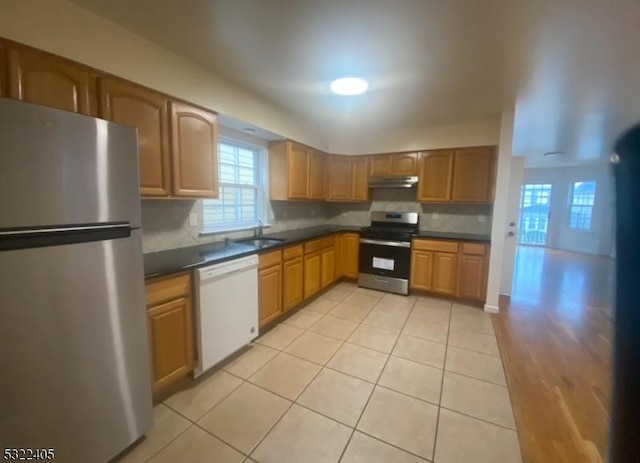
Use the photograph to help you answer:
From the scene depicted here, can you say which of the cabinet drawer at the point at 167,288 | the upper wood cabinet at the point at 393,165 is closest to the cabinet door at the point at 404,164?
the upper wood cabinet at the point at 393,165

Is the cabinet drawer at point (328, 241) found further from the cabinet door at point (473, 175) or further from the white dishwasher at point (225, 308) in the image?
the cabinet door at point (473, 175)

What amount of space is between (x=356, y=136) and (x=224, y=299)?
3.36 m

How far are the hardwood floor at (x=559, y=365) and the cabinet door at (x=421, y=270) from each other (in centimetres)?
93

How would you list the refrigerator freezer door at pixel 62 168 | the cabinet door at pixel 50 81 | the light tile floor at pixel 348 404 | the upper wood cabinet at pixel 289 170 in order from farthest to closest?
1. the upper wood cabinet at pixel 289 170
2. the light tile floor at pixel 348 404
3. the cabinet door at pixel 50 81
4. the refrigerator freezer door at pixel 62 168

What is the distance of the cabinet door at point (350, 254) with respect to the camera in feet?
14.3

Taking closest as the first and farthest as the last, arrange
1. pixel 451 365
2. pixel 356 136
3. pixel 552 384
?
1. pixel 552 384
2. pixel 451 365
3. pixel 356 136

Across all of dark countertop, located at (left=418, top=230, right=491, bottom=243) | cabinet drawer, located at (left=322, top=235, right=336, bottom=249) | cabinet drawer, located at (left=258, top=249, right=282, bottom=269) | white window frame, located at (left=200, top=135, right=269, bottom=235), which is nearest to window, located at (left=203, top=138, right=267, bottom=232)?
white window frame, located at (left=200, top=135, right=269, bottom=235)

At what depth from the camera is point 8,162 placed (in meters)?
1.06

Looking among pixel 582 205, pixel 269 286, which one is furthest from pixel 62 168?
pixel 582 205

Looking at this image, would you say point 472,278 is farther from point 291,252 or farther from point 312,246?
point 291,252

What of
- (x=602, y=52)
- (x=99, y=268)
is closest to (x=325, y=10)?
(x=99, y=268)

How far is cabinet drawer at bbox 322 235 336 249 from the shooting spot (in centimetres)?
391

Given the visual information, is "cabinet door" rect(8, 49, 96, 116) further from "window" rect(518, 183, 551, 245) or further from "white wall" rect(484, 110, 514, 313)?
"window" rect(518, 183, 551, 245)

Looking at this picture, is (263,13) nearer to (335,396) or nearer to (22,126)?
(22,126)
